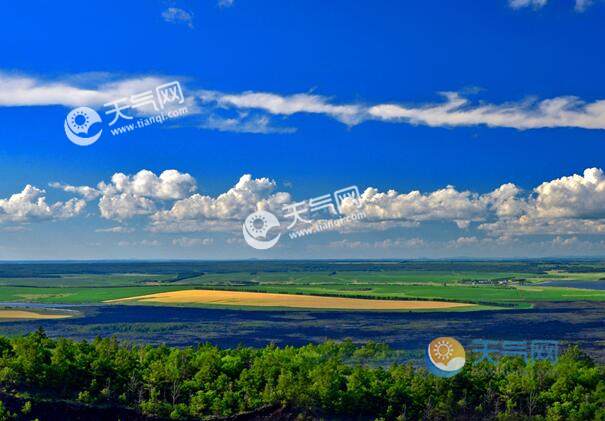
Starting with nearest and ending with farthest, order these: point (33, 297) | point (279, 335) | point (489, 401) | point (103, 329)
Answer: point (489, 401) → point (279, 335) → point (103, 329) → point (33, 297)

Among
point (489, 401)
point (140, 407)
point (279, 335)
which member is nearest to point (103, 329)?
point (279, 335)

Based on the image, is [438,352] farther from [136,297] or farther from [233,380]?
[136,297]

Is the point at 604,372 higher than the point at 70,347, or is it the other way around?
the point at 70,347
